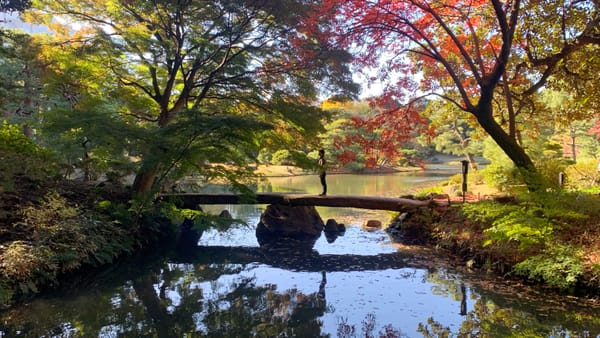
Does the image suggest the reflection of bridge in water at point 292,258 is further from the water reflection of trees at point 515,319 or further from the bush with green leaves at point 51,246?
the water reflection of trees at point 515,319

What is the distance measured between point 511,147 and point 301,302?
199 inches

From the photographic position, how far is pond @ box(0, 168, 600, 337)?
491cm

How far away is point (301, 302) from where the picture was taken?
236 inches

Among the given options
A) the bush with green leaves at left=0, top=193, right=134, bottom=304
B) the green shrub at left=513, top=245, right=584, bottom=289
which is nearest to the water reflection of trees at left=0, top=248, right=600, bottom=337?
the bush with green leaves at left=0, top=193, right=134, bottom=304

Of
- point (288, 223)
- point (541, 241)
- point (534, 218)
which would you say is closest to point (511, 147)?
point (534, 218)

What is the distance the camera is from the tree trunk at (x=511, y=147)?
23.7 feet

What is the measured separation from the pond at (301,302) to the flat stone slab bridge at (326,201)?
167 centimetres

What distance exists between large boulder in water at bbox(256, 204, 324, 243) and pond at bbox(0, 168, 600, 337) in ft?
7.69

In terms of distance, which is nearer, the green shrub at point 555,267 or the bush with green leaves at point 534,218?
the green shrub at point 555,267

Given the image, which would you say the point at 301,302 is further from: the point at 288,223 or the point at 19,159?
the point at 19,159

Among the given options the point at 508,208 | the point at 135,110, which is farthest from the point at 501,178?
the point at 135,110

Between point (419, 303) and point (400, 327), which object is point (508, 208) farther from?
point (400, 327)

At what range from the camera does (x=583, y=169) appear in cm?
1445

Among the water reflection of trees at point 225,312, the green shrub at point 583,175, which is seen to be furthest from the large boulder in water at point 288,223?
the green shrub at point 583,175
